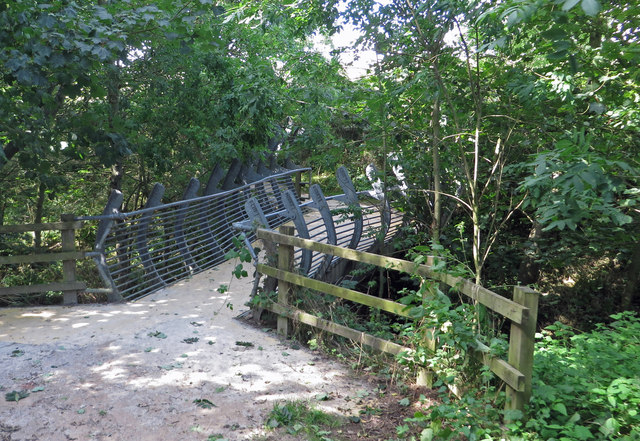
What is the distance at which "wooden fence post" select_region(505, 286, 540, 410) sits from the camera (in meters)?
3.12

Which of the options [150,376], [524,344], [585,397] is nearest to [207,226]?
[150,376]

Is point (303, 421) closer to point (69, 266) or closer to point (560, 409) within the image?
point (560, 409)

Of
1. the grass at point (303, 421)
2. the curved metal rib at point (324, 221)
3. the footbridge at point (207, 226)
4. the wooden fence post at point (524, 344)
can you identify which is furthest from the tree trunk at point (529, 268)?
the grass at point (303, 421)

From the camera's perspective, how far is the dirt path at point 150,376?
3.37 metres

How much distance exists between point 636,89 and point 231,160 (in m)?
7.42

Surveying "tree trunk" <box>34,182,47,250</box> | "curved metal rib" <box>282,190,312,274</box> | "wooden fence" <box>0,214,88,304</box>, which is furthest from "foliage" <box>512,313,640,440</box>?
"tree trunk" <box>34,182,47,250</box>

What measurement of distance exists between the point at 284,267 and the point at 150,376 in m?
1.63

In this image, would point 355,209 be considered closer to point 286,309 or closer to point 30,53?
point 286,309

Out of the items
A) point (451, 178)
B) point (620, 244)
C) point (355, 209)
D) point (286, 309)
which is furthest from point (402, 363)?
point (620, 244)

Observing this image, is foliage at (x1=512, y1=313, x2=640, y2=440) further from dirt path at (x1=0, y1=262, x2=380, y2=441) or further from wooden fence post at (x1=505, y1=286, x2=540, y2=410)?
dirt path at (x1=0, y1=262, x2=380, y2=441)

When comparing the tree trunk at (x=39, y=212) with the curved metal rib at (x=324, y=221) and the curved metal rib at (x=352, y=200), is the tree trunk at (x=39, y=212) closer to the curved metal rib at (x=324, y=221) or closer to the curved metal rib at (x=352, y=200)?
the curved metal rib at (x=324, y=221)

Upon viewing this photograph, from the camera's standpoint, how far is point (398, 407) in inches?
148

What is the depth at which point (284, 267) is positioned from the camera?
516 centimetres

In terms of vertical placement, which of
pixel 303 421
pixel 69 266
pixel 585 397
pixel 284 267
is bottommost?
pixel 303 421
